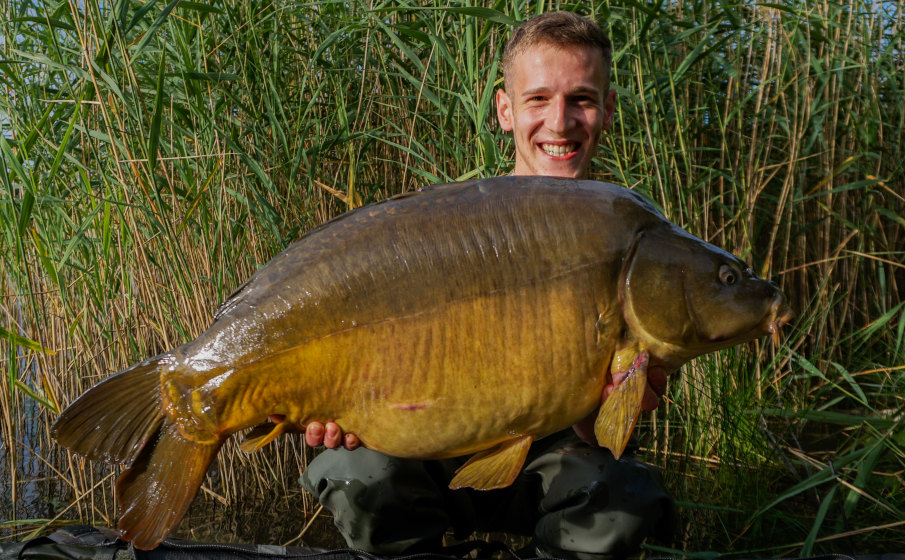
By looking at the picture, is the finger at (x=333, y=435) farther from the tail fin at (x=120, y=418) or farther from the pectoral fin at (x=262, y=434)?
the tail fin at (x=120, y=418)

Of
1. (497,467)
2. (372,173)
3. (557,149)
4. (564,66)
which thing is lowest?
(497,467)

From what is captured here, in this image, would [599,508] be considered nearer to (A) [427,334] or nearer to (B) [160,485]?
(A) [427,334]

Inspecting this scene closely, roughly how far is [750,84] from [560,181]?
2.29m

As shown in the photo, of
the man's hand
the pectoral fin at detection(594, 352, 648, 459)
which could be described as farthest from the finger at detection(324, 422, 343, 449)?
the pectoral fin at detection(594, 352, 648, 459)

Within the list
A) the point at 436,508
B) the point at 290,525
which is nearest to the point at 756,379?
the point at 436,508

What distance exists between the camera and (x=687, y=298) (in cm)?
155

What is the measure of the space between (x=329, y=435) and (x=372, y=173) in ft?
5.83

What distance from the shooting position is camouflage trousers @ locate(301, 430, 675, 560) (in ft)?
6.59

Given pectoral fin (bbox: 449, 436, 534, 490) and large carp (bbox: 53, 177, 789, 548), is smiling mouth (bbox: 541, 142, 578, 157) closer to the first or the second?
large carp (bbox: 53, 177, 789, 548)

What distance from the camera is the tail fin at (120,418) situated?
152 cm

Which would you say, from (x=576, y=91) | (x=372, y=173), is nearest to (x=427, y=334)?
(x=576, y=91)

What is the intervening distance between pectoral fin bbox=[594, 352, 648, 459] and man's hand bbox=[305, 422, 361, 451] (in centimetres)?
46

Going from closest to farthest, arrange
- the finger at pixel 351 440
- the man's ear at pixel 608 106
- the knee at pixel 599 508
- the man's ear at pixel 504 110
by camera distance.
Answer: the finger at pixel 351 440 < the knee at pixel 599 508 < the man's ear at pixel 608 106 < the man's ear at pixel 504 110

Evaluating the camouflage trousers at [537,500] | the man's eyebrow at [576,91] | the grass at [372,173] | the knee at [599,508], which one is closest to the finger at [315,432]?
the camouflage trousers at [537,500]
